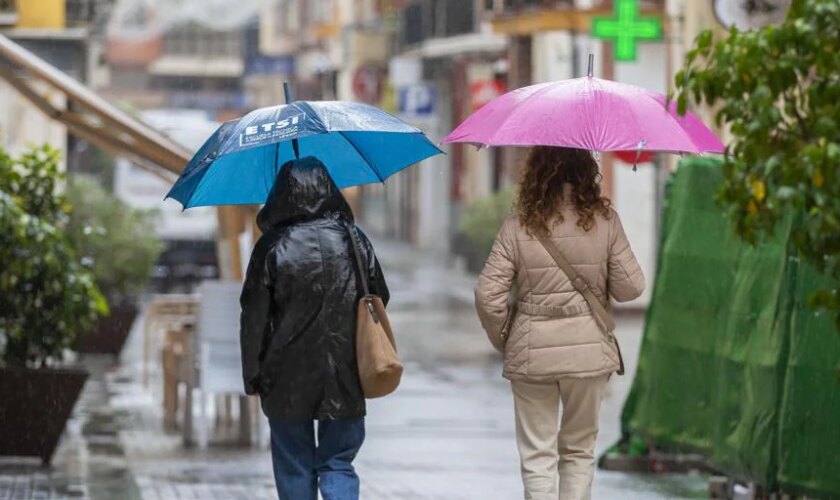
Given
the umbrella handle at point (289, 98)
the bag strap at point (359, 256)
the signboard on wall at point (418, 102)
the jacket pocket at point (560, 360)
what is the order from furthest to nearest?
the signboard on wall at point (418, 102), the umbrella handle at point (289, 98), the jacket pocket at point (560, 360), the bag strap at point (359, 256)

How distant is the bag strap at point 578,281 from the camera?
7.80 metres

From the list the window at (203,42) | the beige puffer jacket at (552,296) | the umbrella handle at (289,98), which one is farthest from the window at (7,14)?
the window at (203,42)

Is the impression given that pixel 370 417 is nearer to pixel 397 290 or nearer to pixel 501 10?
pixel 397 290

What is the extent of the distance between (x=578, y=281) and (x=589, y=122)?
0.67 m

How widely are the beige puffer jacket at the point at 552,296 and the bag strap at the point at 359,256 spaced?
476 millimetres

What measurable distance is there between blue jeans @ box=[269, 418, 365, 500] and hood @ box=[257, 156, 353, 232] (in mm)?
824

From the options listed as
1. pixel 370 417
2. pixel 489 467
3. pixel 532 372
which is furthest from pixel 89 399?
pixel 532 372

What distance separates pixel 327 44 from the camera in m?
65.4

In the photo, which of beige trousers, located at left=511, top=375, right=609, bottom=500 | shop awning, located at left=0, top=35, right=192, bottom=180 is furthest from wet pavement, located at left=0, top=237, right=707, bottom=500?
beige trousers, located at left=511, top=375, right=609, bottom=500

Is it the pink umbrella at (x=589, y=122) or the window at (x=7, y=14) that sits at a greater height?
the window at (x=7, y=14)

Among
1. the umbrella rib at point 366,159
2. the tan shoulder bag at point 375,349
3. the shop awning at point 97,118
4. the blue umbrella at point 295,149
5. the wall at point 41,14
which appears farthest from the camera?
the wall at point 41,14

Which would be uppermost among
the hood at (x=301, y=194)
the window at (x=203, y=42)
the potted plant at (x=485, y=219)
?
the window at (x=203, y=42)

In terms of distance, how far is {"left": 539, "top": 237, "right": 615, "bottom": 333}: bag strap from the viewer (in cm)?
780

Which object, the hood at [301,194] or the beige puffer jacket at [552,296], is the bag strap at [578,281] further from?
the hood at [301,194]
